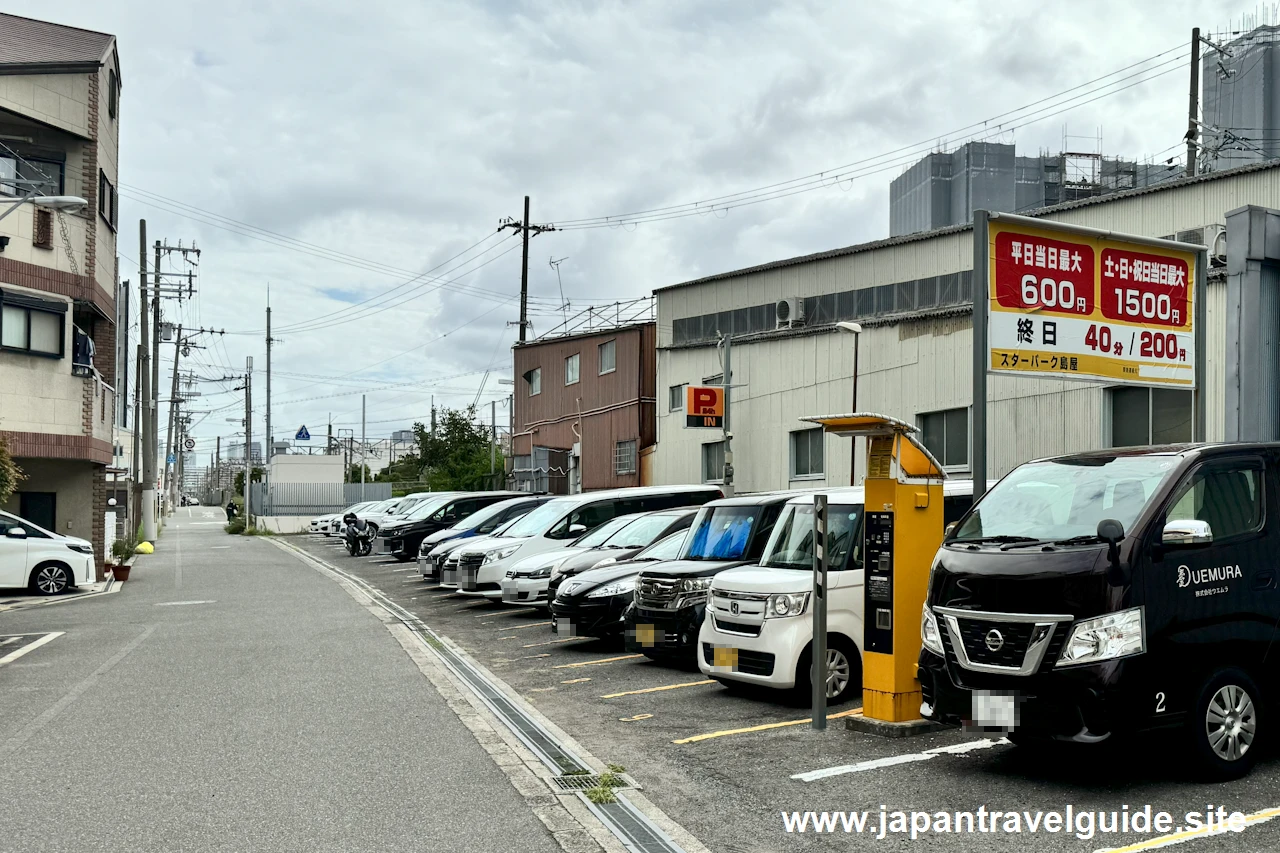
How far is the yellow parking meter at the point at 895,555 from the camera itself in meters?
8.60

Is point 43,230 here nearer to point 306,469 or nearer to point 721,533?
point 721,533

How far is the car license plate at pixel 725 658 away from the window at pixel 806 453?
59.2 ft

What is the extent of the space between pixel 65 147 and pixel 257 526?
33954 mm

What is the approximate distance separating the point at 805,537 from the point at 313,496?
2331 inches

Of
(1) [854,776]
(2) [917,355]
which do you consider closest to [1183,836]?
(1) [854,776]

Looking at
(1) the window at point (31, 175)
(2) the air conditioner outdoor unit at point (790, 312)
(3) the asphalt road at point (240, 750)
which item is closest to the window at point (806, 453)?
(2) the air conditioner outdoor unit at point (790, 312)

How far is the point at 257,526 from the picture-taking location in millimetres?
59656

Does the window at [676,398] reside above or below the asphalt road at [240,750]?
above

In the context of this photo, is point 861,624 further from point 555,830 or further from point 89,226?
point 89,226

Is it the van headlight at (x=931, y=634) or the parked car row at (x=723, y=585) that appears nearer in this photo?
the van headlight at (x=931, y=634)

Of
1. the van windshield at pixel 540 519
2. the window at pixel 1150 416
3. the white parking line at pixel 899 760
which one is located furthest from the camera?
the van windshield at pixel 540 519

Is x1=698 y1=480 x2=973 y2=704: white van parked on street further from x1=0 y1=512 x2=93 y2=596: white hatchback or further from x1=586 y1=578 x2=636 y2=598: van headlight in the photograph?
x1=0 y1=512 x2=93 y2=596: white hatchback

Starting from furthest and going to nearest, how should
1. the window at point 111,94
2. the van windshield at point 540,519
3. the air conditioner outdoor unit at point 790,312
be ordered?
1. the air conditioner outdoor unit at point 790,312
2. the window at point 111,94
3. the van windshield at point 540,519

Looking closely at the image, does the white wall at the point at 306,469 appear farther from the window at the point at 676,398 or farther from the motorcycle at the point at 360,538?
the window at the point at 676,398
